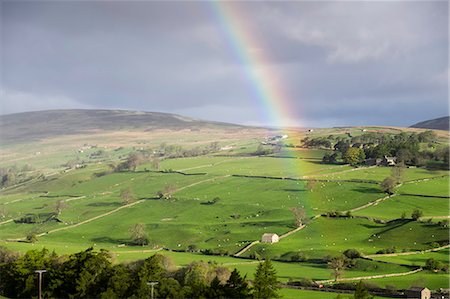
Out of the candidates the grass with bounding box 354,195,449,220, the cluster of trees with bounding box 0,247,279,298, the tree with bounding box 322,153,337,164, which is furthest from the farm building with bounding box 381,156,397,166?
the cluster of trees with bounding box 0,247,279,298

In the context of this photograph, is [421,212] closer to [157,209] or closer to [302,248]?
[302,248]

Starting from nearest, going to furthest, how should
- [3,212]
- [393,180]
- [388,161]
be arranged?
[393,180]
[3,212]
[388,161]

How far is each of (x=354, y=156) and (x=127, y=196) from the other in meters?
60.1

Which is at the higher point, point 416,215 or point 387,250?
point 416,215

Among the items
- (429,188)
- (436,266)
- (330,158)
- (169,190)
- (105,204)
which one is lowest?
(436,266)

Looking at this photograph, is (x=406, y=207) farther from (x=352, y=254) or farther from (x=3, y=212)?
(x=3, y=212)

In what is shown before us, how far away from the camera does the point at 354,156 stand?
539ft

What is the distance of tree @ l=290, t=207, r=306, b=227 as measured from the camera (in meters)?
110

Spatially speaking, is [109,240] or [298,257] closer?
[298,257]

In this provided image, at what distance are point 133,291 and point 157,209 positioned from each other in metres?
76.3

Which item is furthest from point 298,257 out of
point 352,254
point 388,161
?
point 388,161

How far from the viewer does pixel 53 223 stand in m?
130

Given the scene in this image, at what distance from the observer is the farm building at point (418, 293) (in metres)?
65.2

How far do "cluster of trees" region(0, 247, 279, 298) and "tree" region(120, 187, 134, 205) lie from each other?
228 feet
